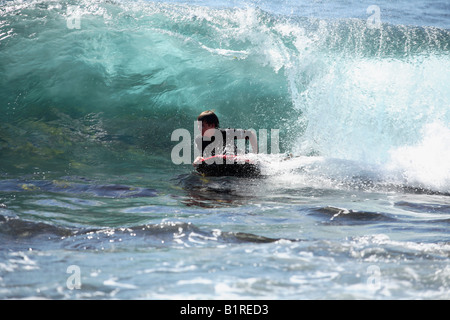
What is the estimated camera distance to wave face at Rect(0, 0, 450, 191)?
30.8 ft

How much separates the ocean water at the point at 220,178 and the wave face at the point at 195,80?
4 cm

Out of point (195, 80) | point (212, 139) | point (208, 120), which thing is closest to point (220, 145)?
point (212, 139)

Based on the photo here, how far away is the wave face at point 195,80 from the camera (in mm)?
9398

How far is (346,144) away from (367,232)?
5268 mm

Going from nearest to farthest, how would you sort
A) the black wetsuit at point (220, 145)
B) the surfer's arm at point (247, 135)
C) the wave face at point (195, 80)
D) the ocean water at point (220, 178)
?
the ocean water at point (220, 178) < the black wetsuit at point (220, 145) < the surfer's arm at point (247, 135) < the wave face at point (195, 80)

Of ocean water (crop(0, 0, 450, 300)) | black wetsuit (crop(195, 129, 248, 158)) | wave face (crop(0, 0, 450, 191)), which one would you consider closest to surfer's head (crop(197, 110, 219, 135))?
black wetsuit (crop(195, 129, 248, 158))

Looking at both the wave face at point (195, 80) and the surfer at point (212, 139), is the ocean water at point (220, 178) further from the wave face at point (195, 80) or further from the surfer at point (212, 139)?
the surfer at point (212, 139)

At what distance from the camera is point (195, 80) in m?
11.1

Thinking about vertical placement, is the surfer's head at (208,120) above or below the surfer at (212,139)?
above

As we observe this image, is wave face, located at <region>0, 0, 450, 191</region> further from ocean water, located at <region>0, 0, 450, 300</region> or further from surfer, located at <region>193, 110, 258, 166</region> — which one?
surfer, located at <region>193, 110, 258, 166</region>

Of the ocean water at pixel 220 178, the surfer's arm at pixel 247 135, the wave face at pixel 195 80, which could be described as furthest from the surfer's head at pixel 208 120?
the wave face at pixel 195 80

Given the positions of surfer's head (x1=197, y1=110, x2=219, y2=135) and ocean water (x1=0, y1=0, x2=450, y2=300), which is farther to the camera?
surfer's head (x1=197, y1=110, x2=219, y2=135)

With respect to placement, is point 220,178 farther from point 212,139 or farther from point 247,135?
point 247,135

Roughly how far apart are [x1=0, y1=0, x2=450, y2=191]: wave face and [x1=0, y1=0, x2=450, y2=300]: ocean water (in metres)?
0.04
